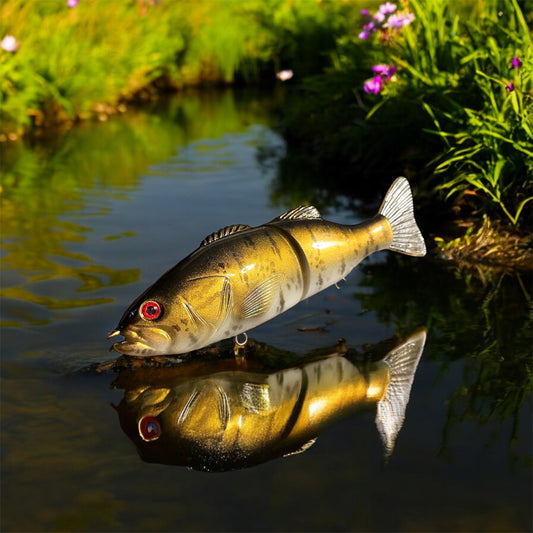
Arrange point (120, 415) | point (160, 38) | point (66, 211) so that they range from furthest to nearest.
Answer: point (160, 38), point (66, 211), point (120, 415)

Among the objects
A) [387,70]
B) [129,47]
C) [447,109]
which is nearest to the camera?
[447,109]

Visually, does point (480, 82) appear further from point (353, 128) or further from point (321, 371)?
point (321, 371)

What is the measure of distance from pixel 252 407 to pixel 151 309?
585 millimetres

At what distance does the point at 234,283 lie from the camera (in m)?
3.26

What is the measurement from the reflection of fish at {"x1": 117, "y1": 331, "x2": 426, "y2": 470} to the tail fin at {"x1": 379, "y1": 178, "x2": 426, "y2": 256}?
544 millimetres

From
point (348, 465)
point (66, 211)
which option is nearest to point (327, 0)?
point (66, 211)

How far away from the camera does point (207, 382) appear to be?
3.47 m

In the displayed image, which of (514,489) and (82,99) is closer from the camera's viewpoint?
(514,489)

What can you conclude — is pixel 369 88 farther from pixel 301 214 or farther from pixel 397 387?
pixel 397 387

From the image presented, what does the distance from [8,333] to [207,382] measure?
1.27 meters

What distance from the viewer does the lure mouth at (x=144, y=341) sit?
318cm

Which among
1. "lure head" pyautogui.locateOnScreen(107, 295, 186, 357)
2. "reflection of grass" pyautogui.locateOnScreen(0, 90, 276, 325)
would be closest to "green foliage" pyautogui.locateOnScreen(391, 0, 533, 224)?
"reflection of grass" pyautogui.locateOnScreen(0, 90, 276, 325)

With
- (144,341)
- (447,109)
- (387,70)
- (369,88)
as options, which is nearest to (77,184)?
(369,88)

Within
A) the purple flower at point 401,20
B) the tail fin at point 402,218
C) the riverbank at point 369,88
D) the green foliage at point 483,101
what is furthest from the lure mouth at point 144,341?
the purple flower at point 401,20
